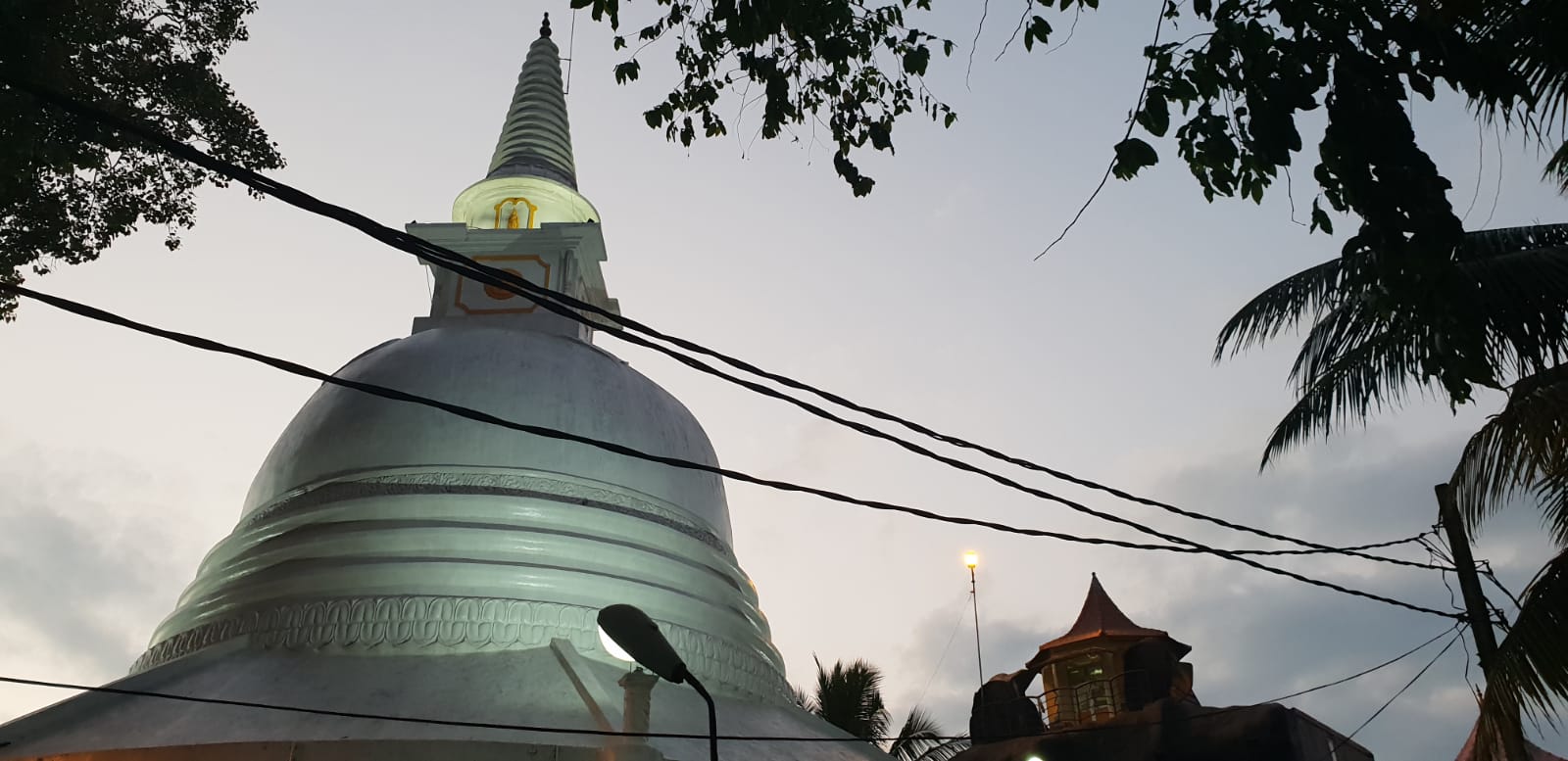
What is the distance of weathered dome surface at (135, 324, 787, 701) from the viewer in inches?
450

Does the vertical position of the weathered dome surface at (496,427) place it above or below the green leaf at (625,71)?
above

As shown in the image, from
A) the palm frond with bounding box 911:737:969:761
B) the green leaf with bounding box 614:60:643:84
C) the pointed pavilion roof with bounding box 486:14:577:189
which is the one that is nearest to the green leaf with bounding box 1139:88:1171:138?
the green leaf with bounding box 614:60:643:84

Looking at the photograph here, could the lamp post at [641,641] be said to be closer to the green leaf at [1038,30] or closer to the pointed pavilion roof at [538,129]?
the green leaf at [1038,30]

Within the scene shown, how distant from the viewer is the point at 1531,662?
6.76 meters

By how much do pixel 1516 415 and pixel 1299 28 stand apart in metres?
4.29

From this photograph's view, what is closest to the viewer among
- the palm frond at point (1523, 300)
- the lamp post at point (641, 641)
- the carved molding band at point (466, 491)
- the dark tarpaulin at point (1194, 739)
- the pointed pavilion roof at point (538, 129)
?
the lamp post at point (641, 641)

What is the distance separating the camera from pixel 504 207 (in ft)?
61.4

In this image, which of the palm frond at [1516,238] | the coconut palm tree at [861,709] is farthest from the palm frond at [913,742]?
the palm frond at [1516,238]

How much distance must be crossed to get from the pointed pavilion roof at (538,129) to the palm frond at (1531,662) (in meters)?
15.5

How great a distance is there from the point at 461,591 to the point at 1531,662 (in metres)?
9.25

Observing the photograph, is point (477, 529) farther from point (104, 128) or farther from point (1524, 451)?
point (1524, 451)

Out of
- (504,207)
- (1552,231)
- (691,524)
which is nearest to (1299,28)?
(1552,231)

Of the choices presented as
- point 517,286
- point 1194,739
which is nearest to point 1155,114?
point 517,286

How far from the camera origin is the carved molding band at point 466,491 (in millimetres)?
12773
